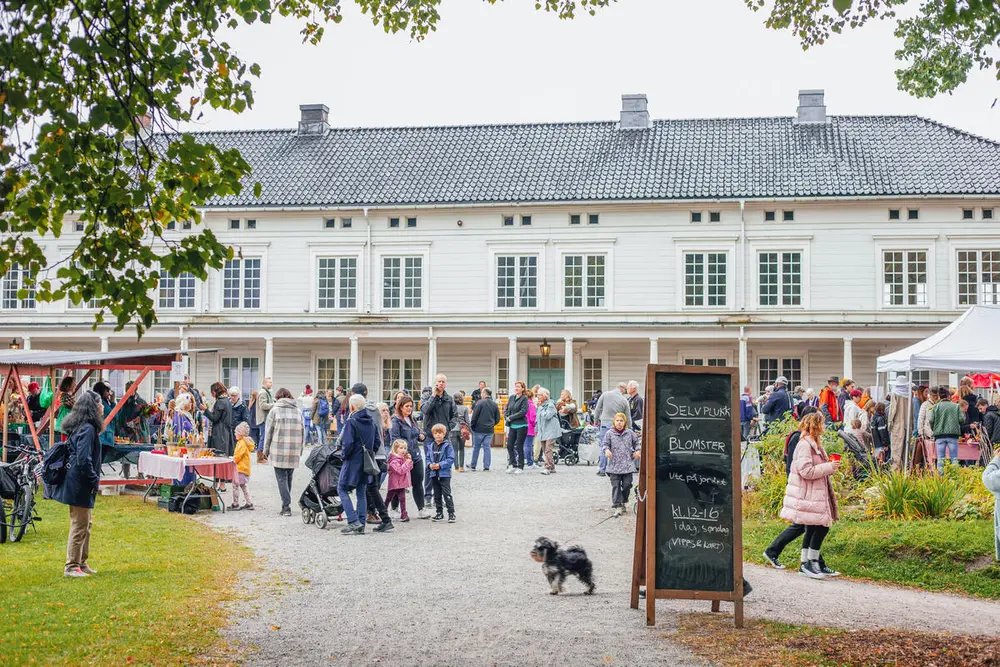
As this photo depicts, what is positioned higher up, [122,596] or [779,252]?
[779,252]

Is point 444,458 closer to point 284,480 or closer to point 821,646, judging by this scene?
point 284,480

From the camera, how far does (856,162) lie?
33031 millimetres

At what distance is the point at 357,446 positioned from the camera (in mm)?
12930

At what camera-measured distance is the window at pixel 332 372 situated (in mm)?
34844

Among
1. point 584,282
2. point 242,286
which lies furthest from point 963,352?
point 242,286

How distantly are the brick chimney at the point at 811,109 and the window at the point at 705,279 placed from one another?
21.7 feet

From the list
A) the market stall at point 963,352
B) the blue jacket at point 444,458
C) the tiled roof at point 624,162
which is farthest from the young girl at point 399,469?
the tiled roof at point 624,162

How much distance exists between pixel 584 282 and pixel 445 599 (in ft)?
79.7

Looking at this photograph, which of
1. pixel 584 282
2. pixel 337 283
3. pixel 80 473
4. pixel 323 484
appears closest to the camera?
pixel 80 473

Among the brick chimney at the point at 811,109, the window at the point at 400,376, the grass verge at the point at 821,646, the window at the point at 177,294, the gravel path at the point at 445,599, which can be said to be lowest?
the gravel path at the point at 445,599

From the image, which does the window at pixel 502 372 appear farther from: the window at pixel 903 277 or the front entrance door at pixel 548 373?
the window at pixel 903 277

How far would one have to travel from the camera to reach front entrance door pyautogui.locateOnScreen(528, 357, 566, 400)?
111 feet

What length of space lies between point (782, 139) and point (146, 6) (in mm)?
30008

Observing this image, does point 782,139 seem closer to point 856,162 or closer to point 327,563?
point 856,162
